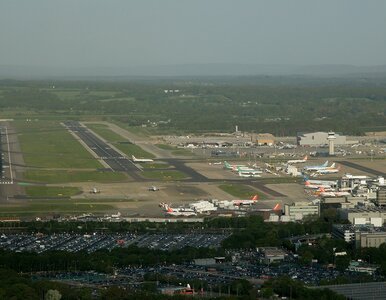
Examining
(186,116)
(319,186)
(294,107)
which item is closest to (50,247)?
(319,186)

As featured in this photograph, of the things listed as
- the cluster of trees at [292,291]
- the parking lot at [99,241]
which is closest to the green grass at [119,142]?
the parking lot at [99,241]

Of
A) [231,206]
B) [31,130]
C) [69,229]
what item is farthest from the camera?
[31,130]

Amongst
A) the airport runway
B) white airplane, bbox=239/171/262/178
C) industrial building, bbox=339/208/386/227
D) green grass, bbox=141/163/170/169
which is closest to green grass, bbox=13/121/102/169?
green grass, bbox=141/163/170/169

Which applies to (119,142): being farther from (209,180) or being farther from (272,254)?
(272,254)

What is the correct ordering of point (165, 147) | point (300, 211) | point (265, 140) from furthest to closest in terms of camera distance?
point (265, 140), point (165, 147), point (300, 211)

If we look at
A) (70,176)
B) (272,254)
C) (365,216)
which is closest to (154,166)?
(70,176)

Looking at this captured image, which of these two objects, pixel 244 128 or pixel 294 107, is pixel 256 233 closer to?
pixel 244 128

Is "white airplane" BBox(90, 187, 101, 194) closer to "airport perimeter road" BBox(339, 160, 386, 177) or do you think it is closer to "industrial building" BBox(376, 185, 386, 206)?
"industrial building" BBox(376, 185, 386, 206)
